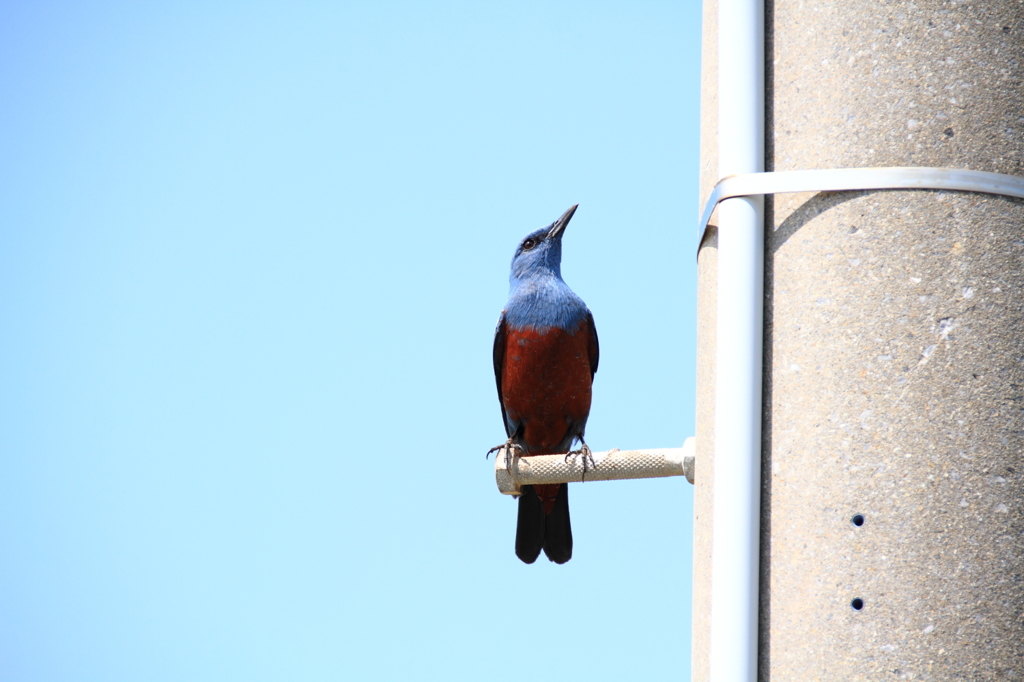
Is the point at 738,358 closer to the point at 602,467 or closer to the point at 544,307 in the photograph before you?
the point at 602,467

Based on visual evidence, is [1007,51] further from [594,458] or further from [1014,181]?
[594,458]

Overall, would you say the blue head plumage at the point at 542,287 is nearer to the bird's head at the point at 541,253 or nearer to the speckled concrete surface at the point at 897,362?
the bird's head at the point at 541,253

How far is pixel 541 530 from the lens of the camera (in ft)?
25.2

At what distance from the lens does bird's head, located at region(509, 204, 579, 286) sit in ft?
26.5

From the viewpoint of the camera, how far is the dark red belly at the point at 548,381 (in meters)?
7.42

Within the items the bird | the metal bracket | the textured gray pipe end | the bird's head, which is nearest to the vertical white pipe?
the metal bracket

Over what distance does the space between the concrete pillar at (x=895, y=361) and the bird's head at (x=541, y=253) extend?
5979mm

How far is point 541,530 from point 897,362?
6.05m

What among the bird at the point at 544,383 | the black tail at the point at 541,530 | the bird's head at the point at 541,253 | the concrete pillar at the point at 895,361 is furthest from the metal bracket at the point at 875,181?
the bird's head at the point at 541,253

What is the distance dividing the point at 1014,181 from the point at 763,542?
0.78 meters

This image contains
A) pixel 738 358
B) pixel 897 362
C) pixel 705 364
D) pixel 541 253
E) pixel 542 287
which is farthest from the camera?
pixel 541 253

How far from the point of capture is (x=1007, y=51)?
6.42 ft

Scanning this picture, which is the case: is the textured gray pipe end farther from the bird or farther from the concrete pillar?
the bird

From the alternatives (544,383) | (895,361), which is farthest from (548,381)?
(895,361)
